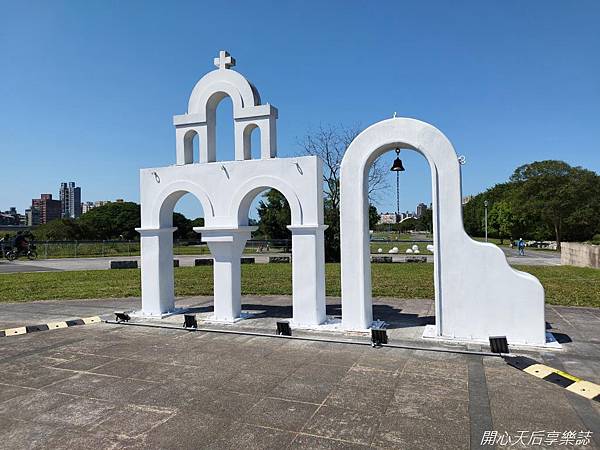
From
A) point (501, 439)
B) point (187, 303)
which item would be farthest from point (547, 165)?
point (501, 439)

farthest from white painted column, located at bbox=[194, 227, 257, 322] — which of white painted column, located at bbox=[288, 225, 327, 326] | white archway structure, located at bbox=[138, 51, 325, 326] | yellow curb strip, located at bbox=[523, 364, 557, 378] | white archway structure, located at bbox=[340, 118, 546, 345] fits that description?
yellow curb strip, located at bbox=[523, 364, 557, 378]

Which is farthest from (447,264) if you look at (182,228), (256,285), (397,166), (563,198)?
(182,228)

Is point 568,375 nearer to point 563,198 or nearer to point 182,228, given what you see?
point 563,198

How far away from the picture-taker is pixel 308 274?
10.4 meters

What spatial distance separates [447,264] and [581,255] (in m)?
23.4

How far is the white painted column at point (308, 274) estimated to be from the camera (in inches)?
407

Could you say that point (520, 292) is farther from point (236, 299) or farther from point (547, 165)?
point (547, 165)

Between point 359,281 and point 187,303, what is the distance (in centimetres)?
716

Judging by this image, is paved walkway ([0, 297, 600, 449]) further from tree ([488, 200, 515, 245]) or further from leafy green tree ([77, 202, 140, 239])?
leafy green tree ([77, 202, 140, 239])

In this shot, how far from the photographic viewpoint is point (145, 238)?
1236cm

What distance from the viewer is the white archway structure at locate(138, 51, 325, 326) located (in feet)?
34.2

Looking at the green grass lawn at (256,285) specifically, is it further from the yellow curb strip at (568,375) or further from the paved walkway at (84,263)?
the yellow curb strip at (568,375)

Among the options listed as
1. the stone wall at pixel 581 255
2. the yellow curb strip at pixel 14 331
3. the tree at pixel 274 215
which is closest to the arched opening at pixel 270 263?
the tree at pixel 274 215

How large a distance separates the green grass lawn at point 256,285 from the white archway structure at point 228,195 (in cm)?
513
